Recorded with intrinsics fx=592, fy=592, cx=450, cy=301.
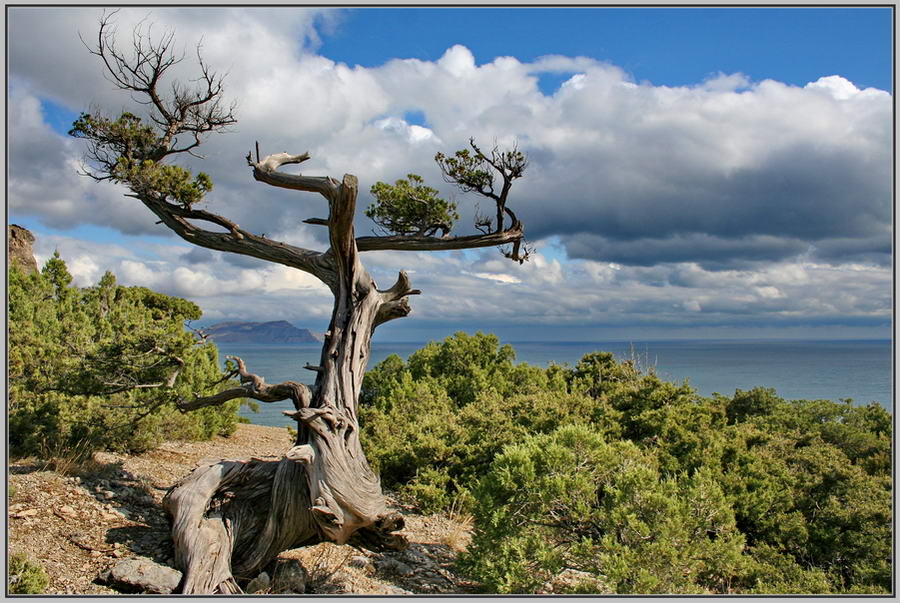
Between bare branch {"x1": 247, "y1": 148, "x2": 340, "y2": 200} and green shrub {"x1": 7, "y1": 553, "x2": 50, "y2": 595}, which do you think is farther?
bare branch {"x1": 247, "y1": 148, "x2": 340, "y2": 200}

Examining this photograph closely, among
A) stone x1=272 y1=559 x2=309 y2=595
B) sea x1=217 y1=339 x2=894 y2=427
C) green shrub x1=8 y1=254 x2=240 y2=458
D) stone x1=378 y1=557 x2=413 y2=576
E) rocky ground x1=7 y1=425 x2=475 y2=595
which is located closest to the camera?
rocky ground x1=7 y1=425 x2=475 y2=595

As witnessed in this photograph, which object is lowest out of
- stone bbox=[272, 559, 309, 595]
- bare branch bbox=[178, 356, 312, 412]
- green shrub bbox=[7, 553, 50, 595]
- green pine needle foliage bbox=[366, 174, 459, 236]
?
stone bbox=[272, 559, 309, 595]

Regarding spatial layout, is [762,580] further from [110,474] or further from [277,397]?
[110,474]

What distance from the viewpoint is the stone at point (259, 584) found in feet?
18.5

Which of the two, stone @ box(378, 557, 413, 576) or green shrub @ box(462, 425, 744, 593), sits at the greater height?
green shrub @ box(462, 425, 744, 593)

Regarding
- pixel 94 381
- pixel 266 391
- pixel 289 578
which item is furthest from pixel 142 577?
pixel 94 381

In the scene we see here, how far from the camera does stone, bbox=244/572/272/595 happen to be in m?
5.62

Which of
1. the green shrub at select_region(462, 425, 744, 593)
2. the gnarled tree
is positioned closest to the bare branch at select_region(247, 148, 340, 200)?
the gnarled tree

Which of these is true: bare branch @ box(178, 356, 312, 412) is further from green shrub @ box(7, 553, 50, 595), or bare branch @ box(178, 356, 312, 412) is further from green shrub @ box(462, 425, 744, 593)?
green shrub @ box(7, 553, 50, 595)

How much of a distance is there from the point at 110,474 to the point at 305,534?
3205mm

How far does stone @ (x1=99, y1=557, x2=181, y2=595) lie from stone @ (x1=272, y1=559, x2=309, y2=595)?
950 millimetres

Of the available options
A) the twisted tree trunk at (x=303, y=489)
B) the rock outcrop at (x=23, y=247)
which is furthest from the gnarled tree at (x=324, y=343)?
the rock outcrop at (x=23, y=247)

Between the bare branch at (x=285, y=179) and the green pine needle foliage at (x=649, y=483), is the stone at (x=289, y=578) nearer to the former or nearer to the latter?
the green pine needle foliage at (x=649, y=483)

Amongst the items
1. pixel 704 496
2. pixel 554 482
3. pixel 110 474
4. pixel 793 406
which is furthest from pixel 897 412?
pixel 110 474
